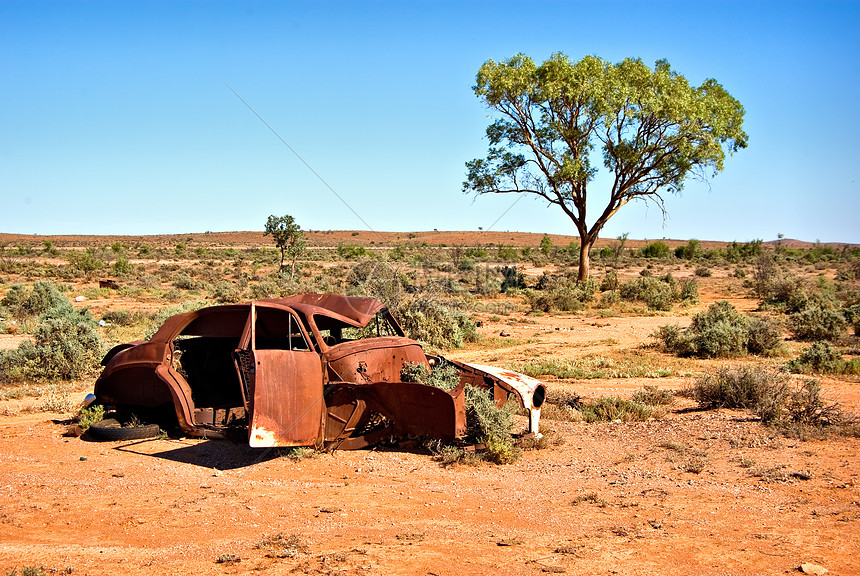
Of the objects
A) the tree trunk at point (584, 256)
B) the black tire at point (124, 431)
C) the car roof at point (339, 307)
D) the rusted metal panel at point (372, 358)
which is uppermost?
the tree trunk at point (584, 256)

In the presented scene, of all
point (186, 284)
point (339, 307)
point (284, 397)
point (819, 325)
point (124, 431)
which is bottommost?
point (124, 431)

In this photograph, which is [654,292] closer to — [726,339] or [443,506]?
[726,339]

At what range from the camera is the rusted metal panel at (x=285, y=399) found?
22.0 feet

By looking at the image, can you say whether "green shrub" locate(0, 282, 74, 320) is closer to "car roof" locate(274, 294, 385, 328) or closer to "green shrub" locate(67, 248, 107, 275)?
"car roof" locate(274, 294, 385, 328)

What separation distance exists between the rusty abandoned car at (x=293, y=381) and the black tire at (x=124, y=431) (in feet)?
0.95

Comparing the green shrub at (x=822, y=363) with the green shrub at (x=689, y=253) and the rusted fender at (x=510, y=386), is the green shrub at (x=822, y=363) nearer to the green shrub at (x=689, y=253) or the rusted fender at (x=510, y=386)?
the rusted fender at (x=510, y=386)

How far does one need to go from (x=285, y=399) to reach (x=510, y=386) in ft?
8.03

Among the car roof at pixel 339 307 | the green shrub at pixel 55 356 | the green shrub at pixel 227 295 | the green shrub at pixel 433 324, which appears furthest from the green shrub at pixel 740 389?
the green shrub at pixel 227 295

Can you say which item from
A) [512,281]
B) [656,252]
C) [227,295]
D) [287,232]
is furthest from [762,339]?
[656,252]


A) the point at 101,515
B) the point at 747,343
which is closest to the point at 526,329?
the point at 747,343

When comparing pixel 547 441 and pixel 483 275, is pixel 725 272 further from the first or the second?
pixel 547 441

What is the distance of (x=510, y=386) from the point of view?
779 cm

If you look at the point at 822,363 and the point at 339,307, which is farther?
→ the point at 822,363

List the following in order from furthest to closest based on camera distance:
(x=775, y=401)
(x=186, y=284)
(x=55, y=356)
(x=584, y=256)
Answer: (x=186, y=284) → (x=584, y=256) → (x=55, y=356) → (x=775, y=401)
